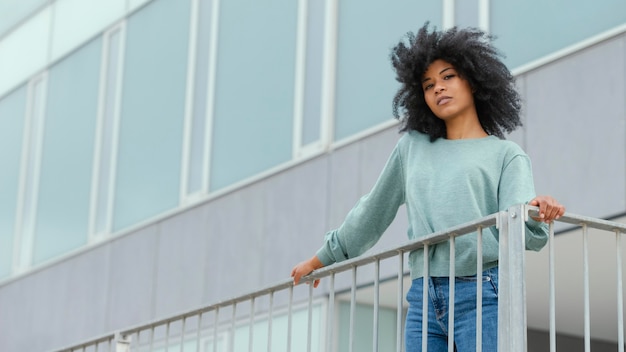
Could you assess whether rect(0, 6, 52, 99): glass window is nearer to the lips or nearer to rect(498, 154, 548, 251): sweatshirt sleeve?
the lips

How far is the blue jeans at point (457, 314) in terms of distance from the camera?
4.29 m

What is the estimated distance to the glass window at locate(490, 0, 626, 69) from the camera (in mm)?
9156

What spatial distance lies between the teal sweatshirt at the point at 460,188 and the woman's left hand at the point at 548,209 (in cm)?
11

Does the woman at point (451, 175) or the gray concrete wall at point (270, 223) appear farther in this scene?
the gray concrete wall at point (270, 223)

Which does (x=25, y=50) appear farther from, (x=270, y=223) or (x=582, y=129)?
(x=582, y=129)

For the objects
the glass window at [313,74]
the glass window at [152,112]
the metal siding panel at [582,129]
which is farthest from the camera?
the glass window at [152,112]

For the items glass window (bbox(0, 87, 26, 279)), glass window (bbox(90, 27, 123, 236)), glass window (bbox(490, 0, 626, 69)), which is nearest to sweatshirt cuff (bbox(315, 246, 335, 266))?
glass window (bbox(490, 0, 626, 69))

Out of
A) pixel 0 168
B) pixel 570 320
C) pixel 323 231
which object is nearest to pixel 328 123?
pixel 323 231

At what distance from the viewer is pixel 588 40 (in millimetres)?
9133

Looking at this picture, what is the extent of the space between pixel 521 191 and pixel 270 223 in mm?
7694

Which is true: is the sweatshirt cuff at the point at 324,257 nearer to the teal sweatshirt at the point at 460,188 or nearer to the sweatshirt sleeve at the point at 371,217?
the sweatshirt sleeve at the point at 371,217

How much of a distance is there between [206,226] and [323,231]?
6.36ft

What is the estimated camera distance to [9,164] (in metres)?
17.2

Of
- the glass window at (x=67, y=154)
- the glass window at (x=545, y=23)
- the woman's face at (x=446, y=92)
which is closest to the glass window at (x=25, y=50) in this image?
the glass window at (x=67, y=154)
